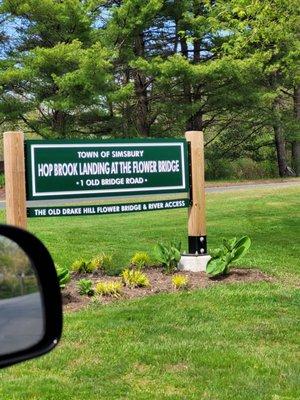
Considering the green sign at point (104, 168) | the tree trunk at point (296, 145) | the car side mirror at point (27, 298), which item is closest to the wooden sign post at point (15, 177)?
the green sign at point (104, 168)

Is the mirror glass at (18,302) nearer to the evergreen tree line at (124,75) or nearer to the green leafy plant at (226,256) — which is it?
the green leafy plant at (226,256)

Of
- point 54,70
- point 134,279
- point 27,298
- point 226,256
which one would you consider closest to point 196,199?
point 226,256

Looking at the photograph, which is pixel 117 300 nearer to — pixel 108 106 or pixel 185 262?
pixel 185 262

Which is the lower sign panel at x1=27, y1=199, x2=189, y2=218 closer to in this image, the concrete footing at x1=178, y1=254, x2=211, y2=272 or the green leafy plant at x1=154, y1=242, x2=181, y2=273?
the green leafy plant at x1=154, y1=242, x2=181, y2=273

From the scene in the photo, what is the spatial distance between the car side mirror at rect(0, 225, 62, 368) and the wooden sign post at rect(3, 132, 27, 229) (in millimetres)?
5062

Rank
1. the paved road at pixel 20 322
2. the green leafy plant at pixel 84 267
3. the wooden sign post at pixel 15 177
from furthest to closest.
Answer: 1. the green leafy plant at pixel 84 267
2. the wooden sign post at pixel 15 177
3. the paved road at pixel 20 322

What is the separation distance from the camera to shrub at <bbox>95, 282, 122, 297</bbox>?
693cm

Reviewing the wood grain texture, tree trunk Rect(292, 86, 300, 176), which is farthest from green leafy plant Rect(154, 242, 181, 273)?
tree trunk Rect(292, 86, 300, 176)

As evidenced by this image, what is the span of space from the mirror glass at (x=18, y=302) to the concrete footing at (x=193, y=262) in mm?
6227

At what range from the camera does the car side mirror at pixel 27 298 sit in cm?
190

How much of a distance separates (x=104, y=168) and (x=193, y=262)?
5.29 feet

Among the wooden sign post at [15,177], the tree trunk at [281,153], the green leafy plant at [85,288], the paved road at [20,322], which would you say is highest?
the tree trunk at [281,153]

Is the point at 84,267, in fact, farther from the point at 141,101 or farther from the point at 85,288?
the point at 141,101

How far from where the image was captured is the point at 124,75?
33094mm
